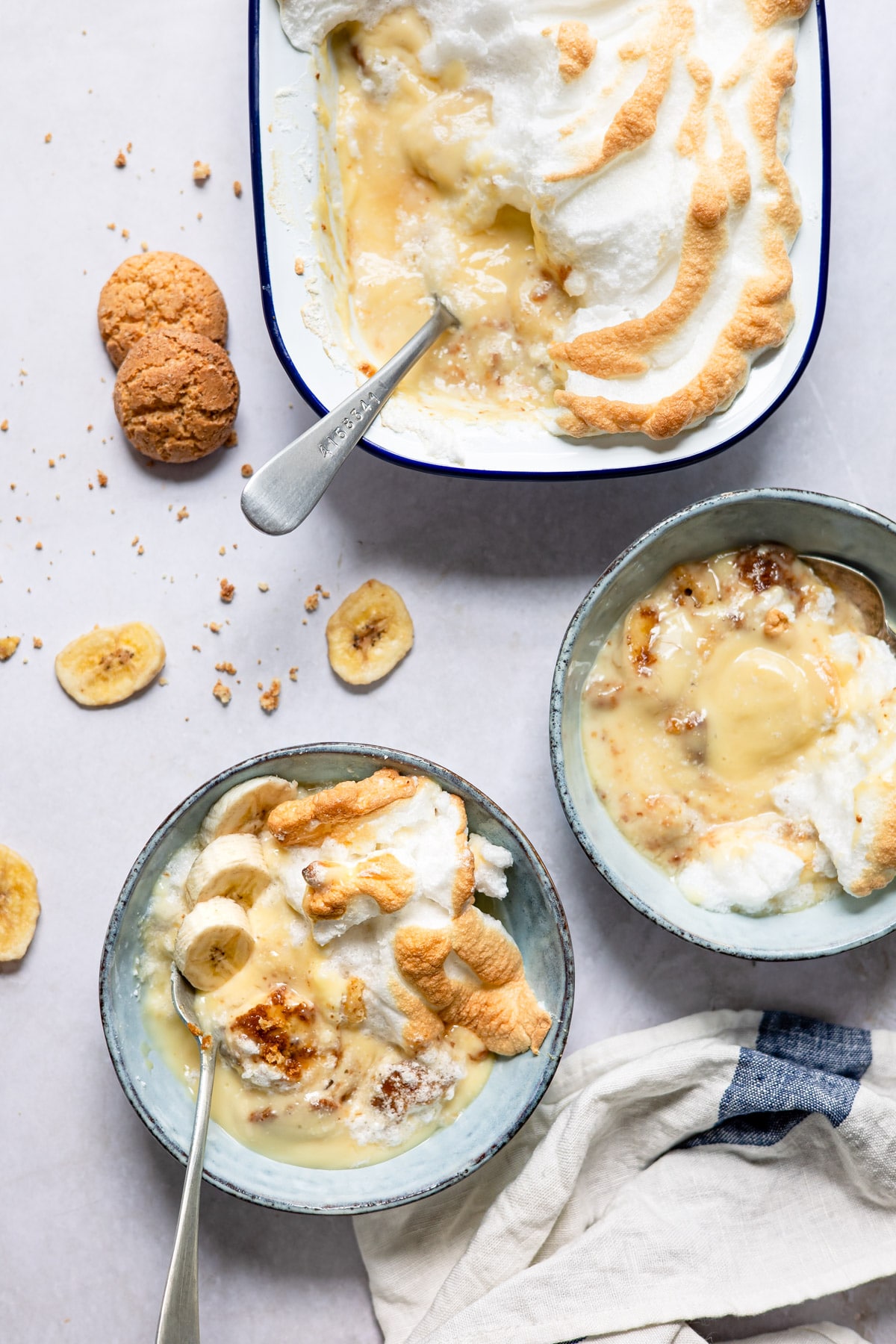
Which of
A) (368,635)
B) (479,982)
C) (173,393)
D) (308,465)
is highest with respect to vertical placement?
(173,393)

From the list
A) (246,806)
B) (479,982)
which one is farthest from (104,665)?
(479,982)

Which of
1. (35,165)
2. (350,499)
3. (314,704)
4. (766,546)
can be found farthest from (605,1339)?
(35,165)

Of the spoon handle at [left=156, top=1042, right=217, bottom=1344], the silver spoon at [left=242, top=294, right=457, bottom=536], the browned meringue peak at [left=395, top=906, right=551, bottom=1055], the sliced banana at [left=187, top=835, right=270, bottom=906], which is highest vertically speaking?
the silver spoon at [left=242, top=294, right=457, bottom=536]

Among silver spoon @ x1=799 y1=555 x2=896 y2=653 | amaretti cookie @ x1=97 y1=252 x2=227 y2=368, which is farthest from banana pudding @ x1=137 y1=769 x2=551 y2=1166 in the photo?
amaretti cookie @ x1=97 y1=252 x2=227 y2=368

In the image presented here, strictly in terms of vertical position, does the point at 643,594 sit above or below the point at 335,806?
above

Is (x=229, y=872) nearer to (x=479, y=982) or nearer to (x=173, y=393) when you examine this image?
(x=479, y=982)

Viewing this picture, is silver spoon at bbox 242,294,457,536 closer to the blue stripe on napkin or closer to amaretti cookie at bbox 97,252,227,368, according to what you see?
amaretti cookie at bbox 97,252,227,368
